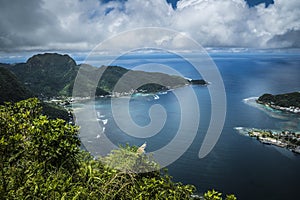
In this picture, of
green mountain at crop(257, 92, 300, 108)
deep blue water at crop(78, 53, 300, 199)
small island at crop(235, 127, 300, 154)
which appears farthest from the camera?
green mountain at crop(257, 92, 300, 108)

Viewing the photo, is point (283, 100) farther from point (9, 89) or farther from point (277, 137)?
point (9, 89)

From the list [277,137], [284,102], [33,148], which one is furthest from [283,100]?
[33,148]

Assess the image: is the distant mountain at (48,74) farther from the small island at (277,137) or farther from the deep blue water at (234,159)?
the small island at (277,137)

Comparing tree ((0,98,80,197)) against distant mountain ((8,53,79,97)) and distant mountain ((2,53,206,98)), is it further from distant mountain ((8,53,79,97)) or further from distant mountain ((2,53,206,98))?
distant mountain ((8,53,79,97))

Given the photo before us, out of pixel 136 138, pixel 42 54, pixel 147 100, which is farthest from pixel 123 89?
pixel 42 54

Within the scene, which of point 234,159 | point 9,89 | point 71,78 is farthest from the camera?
point 71,78

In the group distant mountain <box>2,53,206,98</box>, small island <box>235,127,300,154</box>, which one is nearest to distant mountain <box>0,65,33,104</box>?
distant mountain <box>2,53,206,98</box>
